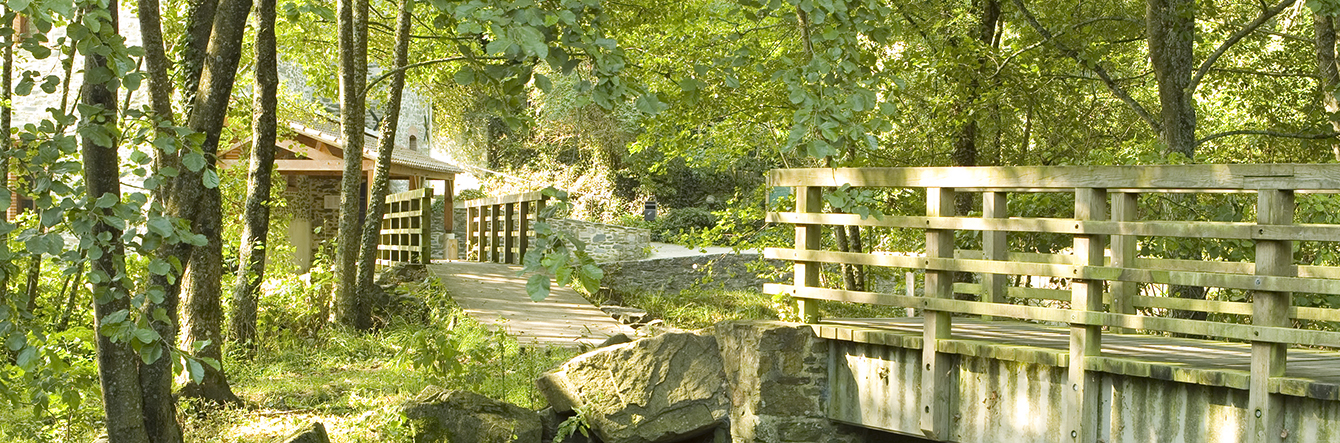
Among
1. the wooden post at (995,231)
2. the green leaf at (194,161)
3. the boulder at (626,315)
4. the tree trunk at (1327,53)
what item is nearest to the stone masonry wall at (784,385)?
the wooden post at (995,231)

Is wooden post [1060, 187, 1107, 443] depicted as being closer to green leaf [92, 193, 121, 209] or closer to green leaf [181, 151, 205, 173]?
green leaf [181, 151, 205, 173]

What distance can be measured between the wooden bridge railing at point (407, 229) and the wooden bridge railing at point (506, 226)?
106 cm

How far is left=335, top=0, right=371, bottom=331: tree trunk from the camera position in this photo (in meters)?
12.2

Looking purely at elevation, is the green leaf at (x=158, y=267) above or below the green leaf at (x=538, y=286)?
above

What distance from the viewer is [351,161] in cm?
1230

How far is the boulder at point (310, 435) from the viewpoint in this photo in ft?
20.5

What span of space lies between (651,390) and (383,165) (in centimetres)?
705

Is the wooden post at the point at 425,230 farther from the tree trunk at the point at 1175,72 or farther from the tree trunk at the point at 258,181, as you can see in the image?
the tree trunk at the point at 1175,72

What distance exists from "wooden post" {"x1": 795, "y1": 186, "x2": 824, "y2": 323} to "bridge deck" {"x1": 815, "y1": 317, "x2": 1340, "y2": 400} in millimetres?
139

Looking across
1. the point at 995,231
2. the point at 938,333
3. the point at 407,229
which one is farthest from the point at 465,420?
the point at 407,229

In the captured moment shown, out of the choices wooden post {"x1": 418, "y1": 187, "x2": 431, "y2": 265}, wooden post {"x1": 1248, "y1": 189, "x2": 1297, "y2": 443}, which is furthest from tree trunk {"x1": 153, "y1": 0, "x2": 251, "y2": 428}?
wooden post {"x1": 418, "y1": 187, "x2": 431, "y2": 265}

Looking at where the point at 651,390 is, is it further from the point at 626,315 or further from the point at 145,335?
the point at 626,315

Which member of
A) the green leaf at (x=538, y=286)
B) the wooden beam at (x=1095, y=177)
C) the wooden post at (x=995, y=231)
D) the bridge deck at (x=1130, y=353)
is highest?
the wooden beam at (x=1095, y=177)

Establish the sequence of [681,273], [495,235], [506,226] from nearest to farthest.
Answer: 1. [506,226]
2. [495,235]
3. [681,273]
